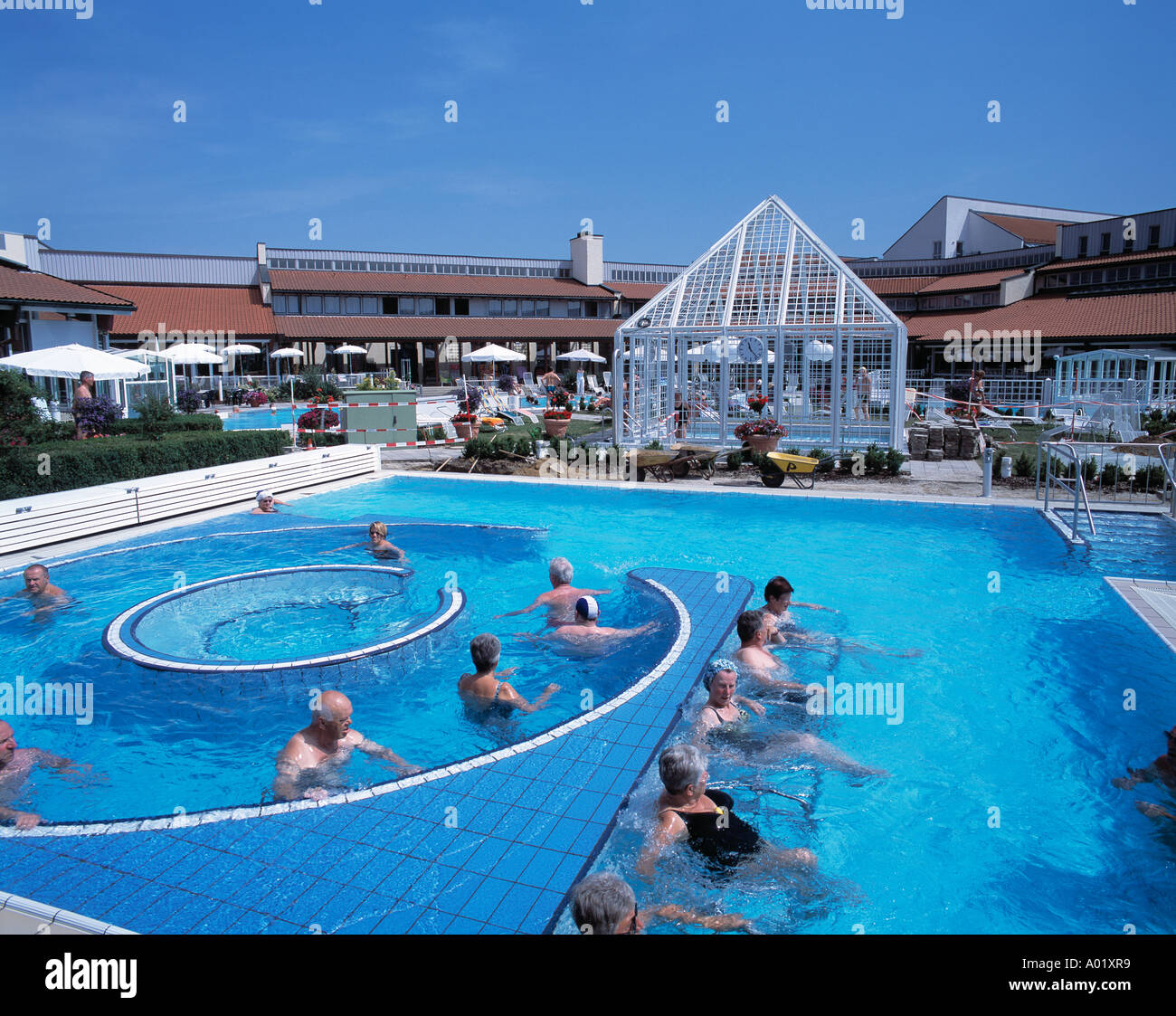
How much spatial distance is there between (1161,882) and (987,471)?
884 cm

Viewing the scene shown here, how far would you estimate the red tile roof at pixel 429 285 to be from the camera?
3991cm

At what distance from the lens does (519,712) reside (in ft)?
19.7

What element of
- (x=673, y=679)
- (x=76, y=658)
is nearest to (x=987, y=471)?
(x=673, y=679)

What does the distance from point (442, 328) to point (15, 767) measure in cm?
3780

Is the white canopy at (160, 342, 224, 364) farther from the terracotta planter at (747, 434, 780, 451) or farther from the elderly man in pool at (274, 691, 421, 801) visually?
the elderly man in pool at (274, 691, 421, 801)

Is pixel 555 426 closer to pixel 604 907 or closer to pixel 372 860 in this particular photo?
pixel 372 860

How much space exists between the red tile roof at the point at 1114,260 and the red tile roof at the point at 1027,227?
35.1ft

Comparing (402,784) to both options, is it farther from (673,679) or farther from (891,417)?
(891,417)

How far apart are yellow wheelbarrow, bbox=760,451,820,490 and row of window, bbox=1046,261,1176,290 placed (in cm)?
2684

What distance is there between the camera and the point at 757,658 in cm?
621
